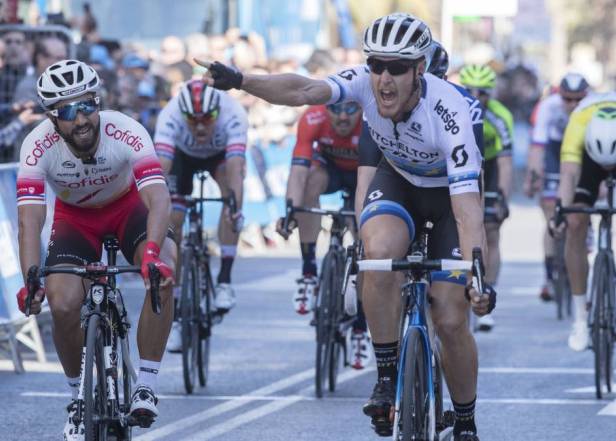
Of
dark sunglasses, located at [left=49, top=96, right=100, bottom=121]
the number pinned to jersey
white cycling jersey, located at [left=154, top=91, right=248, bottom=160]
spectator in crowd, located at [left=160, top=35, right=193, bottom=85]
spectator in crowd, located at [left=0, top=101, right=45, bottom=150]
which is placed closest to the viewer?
the number pinned to jersey

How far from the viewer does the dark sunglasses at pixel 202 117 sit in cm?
1199

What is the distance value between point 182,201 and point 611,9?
70.9 m

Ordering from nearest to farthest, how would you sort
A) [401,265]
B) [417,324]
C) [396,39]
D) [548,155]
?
[401,265]
[417,324]
[396,39]
[548,155]

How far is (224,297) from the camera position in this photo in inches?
478

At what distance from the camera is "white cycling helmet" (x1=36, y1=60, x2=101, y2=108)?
799 centimetres

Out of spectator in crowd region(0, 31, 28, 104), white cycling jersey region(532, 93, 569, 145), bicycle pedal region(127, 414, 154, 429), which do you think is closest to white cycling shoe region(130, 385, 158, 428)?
bicycle pedal region(127, 414, 154, 429)

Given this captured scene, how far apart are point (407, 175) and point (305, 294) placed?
4.15m

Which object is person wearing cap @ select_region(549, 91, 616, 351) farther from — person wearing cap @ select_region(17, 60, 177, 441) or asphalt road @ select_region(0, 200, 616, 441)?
person wearing cap @ select_region(17, 60, 177, 441)

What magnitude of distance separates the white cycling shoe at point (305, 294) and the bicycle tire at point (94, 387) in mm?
4252

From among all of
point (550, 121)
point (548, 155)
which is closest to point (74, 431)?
point (550, 121)

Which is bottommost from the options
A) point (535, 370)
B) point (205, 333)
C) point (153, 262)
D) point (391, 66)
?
point (535, 370)

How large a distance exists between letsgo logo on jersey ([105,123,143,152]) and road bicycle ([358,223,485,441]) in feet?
5.32

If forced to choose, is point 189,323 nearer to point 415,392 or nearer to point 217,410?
point 217,410

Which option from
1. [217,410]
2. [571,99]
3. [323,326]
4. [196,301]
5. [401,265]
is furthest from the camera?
[571,99]
